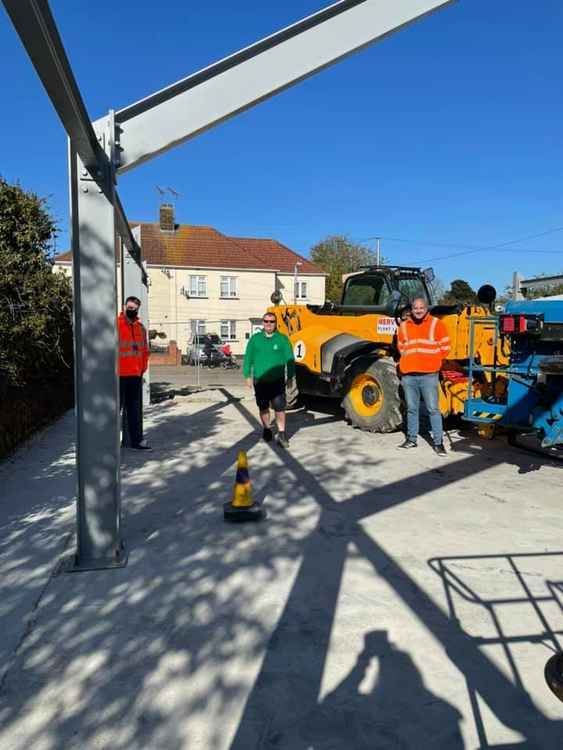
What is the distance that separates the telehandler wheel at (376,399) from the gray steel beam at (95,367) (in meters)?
4.65

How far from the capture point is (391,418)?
24.9 ft

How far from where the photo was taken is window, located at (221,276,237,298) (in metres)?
35.1

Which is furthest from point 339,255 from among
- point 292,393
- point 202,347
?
point 292,393

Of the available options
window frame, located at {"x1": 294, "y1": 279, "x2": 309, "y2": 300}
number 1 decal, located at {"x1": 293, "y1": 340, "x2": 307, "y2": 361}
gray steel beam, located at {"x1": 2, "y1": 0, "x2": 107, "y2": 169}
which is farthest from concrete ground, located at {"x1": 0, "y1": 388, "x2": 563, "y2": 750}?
window frame, located at {"x1": 294, "y1": 279, "x2": 309, "y2": 300}

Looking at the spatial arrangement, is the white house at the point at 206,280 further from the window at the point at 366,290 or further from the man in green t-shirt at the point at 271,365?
the man in green t-shirt at the point at 271,365

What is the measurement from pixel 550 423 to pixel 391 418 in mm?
2492

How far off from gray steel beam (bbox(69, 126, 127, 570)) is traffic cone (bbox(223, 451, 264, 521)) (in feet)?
3.08

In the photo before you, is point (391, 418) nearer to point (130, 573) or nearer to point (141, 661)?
point (130, 573)

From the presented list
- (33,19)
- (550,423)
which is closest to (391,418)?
(550,423)

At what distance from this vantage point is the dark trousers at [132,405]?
6.71 m

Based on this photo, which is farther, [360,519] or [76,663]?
[360,519]

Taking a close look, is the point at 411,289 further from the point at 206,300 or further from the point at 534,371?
the point at 206,300

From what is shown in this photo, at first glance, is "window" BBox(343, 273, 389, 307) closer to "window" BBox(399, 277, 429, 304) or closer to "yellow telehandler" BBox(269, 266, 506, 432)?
"yellow telehandler" BBox(269, 266, 506, 432)

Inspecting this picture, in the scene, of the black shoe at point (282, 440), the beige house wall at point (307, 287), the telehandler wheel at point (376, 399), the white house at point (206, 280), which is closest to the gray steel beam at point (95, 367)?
the black shoe at point (282, 440)
